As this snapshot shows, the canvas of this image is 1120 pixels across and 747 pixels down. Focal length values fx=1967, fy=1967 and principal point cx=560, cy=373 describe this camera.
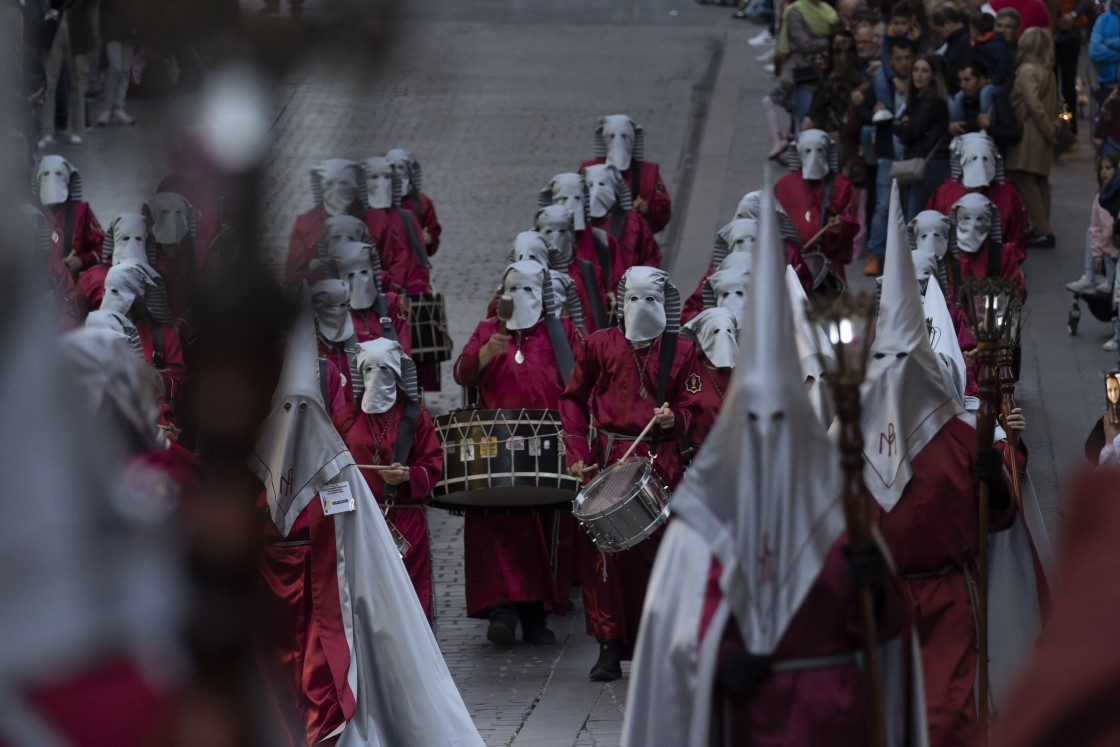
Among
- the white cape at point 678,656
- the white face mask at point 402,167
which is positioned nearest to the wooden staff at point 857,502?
the white cape at point 678,656

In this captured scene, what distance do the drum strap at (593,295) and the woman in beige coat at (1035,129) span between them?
5.96 metres

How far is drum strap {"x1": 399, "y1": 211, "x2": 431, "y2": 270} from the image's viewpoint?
1686cm

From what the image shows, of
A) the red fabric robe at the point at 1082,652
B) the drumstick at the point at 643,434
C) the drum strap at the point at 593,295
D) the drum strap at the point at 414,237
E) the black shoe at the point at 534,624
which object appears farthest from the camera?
the drum strap at the point at 414,237

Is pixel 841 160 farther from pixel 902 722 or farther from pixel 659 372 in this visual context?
pixel 902 722

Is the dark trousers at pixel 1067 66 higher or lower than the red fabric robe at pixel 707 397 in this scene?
higher

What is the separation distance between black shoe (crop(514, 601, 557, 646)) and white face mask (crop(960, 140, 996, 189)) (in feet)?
19.2

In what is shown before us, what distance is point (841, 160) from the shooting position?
786 inches

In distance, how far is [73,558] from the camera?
2.95 metres

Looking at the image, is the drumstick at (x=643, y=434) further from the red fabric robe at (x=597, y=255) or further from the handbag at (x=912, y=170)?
the handbag at (x=912, y=170)

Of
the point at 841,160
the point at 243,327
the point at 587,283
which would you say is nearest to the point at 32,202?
the point at 243,327

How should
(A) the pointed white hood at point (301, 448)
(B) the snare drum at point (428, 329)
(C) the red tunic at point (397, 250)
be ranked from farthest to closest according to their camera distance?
(C) the red tunic at point (397, 250) < (B) the snare drum at point (428, 329) < (A) the pointed white hood at point (301, 448)

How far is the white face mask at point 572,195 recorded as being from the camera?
15.6 metres

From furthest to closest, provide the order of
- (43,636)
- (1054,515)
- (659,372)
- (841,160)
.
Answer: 1. (841,160)
2. (1054,515)
3. (659,372)
4. (43,636)

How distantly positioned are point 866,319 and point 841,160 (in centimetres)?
1529
